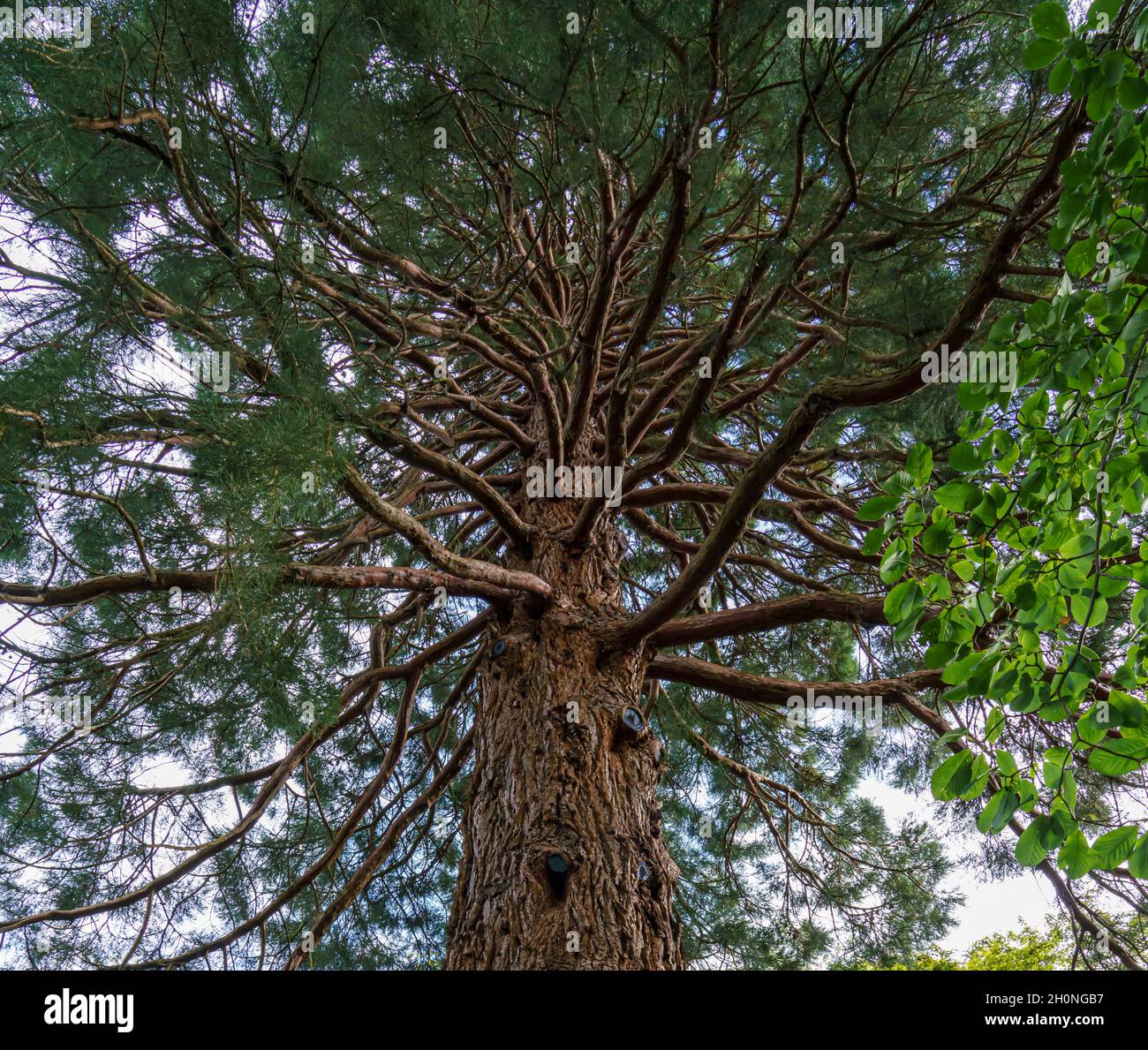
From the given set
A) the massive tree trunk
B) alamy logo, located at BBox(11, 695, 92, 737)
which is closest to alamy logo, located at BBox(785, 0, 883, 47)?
the massive tree trunk

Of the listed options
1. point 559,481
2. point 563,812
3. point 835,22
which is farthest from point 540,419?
point 835,22

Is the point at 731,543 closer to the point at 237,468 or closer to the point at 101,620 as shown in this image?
the point at 237,468

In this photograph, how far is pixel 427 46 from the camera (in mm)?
2250

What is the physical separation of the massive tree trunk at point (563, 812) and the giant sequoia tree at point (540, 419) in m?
0.02

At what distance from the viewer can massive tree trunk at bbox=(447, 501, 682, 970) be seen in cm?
229

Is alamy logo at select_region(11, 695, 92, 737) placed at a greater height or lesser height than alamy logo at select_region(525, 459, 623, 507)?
lesser

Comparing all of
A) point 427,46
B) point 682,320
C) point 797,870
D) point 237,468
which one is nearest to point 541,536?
point 682,320
